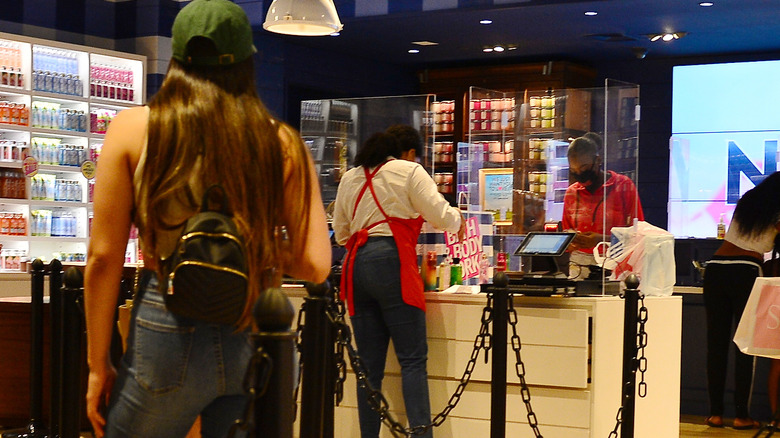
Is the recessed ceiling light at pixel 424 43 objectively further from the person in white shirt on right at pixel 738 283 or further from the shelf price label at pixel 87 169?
the person in white shirt on right at pixel 738 283

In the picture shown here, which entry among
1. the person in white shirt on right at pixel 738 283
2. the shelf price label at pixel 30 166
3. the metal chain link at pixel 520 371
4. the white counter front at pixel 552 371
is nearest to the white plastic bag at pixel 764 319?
the white counter front at pixel 552 371

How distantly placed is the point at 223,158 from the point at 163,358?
36cm

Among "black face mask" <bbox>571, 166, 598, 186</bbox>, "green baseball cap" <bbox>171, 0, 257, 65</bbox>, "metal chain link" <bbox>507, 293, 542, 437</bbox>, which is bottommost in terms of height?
"metal chain link" <bbox>507, 293, 542, 437</bbox>

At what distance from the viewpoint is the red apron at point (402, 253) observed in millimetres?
4629

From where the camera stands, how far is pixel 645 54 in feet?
35.7

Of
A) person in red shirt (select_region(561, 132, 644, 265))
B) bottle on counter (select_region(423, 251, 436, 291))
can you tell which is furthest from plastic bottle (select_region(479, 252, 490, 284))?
person in red shirt (select_region(561, 132, 644, 265))

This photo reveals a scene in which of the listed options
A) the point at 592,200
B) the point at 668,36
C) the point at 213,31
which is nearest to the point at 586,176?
the point at 592,200

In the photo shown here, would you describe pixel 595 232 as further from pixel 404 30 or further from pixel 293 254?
pixel 404 30

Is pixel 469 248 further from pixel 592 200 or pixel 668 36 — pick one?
pixel 668 36

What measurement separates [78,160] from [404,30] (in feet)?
10.4

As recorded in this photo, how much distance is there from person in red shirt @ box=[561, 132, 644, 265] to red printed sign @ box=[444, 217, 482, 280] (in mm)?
443

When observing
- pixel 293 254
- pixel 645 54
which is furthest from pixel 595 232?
pixel 645 54

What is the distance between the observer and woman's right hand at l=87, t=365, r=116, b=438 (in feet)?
6.24

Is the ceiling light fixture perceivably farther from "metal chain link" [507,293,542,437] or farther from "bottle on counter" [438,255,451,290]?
"metal chain link" [507,293,542,437]
